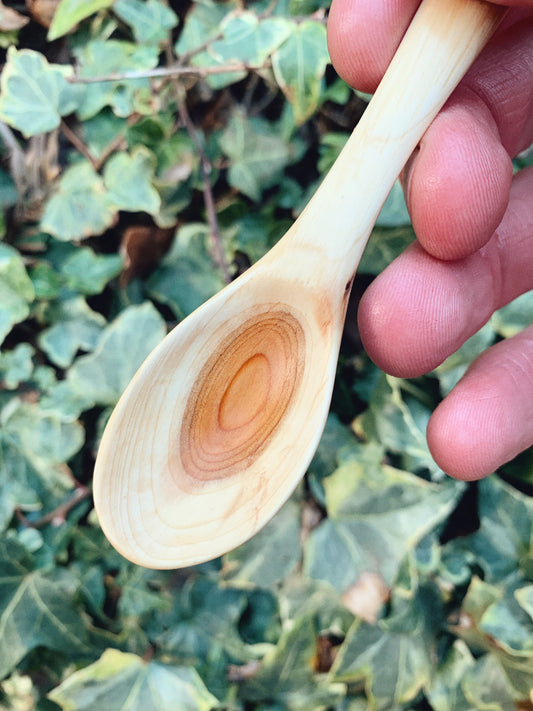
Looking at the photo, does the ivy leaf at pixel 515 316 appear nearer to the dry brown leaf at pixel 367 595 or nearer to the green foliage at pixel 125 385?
the green foliage at pixel 125 385

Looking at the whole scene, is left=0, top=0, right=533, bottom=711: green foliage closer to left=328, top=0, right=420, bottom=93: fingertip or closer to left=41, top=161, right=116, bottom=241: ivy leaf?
left=41, top=161, right=116, bottom=241: ivy leaf

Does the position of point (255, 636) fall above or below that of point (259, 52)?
below

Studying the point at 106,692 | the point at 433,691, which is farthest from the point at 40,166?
the point at 433,691

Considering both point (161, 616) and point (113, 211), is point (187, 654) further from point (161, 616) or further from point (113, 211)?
point (113, 211)

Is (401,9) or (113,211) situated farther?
(113,211)

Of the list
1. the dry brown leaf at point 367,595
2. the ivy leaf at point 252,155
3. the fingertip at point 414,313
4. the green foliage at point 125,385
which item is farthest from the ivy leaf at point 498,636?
the ivy leaf at point 252,155

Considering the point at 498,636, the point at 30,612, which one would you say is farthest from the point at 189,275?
the point at 498,636
